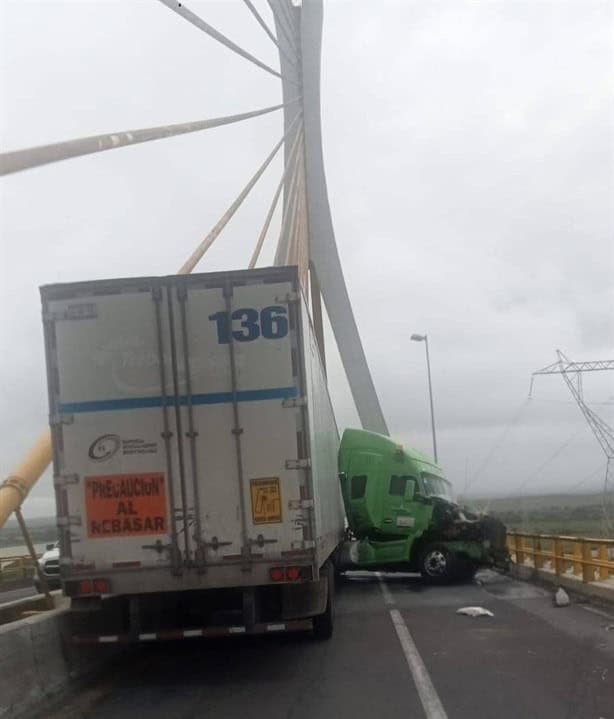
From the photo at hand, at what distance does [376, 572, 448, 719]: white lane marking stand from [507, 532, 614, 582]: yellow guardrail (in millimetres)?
3015

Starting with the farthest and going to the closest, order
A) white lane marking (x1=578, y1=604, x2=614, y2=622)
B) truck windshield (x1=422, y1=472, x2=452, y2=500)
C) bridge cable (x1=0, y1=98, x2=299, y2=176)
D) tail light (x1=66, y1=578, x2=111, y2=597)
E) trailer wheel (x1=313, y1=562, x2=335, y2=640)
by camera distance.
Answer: truck windshield (x1=422, y1=472, x2=452, y2=500) < white lane marking (x1=578, y1=604, x2=614, y2=622) < trailer wheel (x1=313, y1=562, x2=335, y2=640) < tail light (x1=66, y1=578, x2=111, y2=597) < bridge cable (x1=0, y1=98, x2=299, y2=176)

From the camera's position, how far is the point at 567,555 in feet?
56.8

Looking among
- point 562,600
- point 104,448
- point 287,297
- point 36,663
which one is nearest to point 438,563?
point 562,600

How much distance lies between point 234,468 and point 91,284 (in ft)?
7.41

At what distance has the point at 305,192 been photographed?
30.4 meters

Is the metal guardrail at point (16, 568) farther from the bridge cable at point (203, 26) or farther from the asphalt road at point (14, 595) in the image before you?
the bridge cable at point (203, 26)

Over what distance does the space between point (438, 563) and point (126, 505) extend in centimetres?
1136

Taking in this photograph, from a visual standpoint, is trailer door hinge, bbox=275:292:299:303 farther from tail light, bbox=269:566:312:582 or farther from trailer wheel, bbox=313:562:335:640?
trailer wheel, bbox=313:562:335:640

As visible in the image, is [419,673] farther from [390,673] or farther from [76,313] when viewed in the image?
[76,313]

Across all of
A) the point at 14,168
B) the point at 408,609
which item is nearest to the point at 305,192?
the point at 408,609

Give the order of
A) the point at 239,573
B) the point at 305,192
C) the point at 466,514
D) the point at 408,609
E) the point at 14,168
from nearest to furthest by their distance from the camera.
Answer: the point at 14,168 → the point at 239,573 → the point at 408,609 → the point at 466,514 → the point at 305,192

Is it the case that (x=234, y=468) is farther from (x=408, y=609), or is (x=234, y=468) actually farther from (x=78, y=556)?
(x=408, y=609)

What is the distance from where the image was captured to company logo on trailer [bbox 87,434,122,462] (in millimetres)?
9820


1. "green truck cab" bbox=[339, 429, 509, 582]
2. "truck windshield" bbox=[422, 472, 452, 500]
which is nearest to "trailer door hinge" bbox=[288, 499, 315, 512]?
"green truck cab" bbox=[339, 429, 509, 582]
